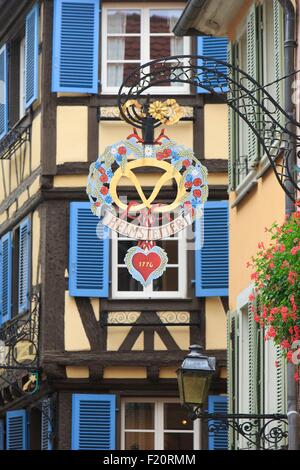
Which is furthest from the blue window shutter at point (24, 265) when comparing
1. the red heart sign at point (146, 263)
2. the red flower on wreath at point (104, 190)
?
the red flower on wreath at point (104, 190)

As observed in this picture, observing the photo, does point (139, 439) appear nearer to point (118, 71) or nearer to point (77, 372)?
point (77, 372)

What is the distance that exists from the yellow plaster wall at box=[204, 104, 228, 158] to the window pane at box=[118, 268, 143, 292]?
5.67 ft

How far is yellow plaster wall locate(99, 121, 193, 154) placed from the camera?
866 inches

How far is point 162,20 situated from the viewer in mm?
22453

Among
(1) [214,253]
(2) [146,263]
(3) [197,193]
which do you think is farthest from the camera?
(1) [214,253]

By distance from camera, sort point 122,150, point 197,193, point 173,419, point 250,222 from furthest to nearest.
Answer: point 173,419
point 250,222
point 122,150
point 197,193

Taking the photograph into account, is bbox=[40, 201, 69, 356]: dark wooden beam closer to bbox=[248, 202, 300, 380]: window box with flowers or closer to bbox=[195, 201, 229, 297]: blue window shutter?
bbox=[195, 201, 229, 297]: blue window shutter

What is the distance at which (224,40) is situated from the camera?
866 inches

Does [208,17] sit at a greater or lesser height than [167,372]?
greater

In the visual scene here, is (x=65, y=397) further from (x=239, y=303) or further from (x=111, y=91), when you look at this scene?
(x=239, y=303)

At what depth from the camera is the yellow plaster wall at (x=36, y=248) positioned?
22.2 m

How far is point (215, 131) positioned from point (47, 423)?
411cm

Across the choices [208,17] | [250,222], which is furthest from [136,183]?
[208,17]

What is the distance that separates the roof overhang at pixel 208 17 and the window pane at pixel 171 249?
4.94 metres
